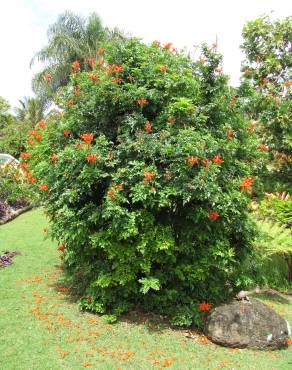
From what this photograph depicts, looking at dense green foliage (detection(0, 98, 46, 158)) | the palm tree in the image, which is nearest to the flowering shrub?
dense green foliage (detection(0, 98, 46, 158))

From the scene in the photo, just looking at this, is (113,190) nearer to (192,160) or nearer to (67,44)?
(192,160)

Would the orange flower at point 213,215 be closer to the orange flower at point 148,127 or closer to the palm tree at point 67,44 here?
the orange flower at point 148,127

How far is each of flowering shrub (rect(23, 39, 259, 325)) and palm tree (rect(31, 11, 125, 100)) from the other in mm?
19231

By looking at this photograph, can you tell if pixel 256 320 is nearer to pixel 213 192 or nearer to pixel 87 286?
pixel 213 192

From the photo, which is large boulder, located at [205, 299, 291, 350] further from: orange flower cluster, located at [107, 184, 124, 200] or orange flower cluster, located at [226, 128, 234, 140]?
orange flower cluster, located at [226, 128, 234, 140]

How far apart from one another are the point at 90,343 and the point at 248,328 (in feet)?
6.39

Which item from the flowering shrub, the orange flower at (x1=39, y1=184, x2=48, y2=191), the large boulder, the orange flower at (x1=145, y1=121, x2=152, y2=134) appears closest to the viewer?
the large boulder

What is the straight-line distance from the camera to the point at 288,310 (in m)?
6.21

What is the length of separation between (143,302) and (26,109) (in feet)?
116

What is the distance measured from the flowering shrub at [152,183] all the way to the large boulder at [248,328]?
0.39m

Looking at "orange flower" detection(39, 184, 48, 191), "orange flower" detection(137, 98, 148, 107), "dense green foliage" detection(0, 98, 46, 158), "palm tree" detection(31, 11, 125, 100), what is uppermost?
"palm tree" detection(31, 11, 125, 100)

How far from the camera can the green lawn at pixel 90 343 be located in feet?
14.9

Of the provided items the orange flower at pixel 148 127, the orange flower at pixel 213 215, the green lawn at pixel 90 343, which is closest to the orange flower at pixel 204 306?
the green lawn at pixel 90 343

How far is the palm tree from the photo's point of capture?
24109 millimetres
